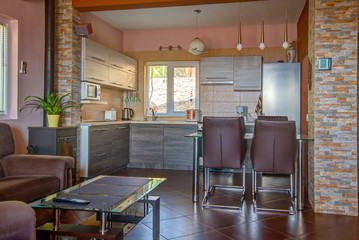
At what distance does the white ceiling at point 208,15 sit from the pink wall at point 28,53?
5.30 feet

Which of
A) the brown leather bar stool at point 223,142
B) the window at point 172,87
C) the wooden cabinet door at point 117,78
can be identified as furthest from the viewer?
the window at point 172,87

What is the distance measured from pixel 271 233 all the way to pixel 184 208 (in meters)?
1.02

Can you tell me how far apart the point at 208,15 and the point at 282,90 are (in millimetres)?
1939

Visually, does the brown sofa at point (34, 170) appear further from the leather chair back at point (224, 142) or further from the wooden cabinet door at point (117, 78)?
the wooden cabinet door at point (117, 78)

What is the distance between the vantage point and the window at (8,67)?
3.65 meters

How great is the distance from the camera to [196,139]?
3727 millimetres

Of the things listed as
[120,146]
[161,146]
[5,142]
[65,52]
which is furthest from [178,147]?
[5,142]

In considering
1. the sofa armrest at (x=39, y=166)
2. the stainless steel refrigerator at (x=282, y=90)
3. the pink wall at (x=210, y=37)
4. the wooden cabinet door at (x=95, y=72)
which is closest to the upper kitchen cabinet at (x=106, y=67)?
the wooden cabinet door at (x=95, y=72)

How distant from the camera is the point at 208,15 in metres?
5.63

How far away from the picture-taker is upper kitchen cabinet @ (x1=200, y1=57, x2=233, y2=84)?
5992mm

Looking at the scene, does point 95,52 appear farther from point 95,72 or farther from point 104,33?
point 104,33

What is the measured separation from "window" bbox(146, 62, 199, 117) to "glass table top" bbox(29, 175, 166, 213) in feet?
13.4

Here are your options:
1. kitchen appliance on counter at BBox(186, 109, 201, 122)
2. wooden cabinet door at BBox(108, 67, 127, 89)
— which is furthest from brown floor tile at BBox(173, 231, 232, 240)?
kitchen appliance on counter at BBox(186, 109, 201, 122)

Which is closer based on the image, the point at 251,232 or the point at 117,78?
the point at 251,232
